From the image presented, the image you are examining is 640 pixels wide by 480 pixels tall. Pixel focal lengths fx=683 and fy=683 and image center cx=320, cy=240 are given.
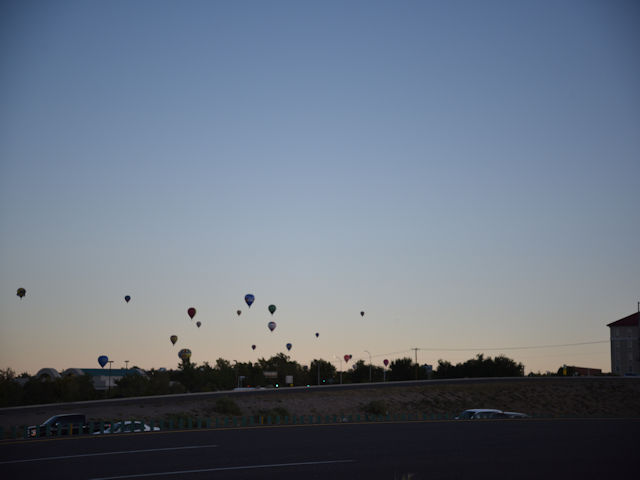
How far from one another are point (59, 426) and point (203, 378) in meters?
147

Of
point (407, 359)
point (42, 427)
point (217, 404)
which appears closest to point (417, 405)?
point (217, 404)

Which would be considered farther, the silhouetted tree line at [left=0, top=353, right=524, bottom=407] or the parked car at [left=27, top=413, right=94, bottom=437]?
the silhouetted tree line at [left=0, top=353, right=524, bottom=407]

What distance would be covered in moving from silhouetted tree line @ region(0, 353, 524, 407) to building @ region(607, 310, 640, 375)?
25.6 m

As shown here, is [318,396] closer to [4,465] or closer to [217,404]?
[217,404]

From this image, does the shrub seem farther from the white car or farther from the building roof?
the building roof

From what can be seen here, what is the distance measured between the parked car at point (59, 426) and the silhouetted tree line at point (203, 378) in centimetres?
6153

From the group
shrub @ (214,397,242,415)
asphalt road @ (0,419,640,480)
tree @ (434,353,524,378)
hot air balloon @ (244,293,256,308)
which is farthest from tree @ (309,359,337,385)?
asphalt road @ (0,419,640,480)

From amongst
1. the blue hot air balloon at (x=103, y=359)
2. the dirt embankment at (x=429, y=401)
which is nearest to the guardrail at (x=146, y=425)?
the dirt embankment at (x=429, y=401)

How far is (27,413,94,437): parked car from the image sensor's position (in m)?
28.3

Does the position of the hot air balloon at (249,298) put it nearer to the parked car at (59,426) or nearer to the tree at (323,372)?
the parked car at (59,426)

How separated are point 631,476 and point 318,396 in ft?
179

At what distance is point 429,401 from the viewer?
68875 mm

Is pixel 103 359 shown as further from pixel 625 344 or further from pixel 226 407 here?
pixel 625 344

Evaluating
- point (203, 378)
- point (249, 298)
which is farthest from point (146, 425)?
point (203, 378)
